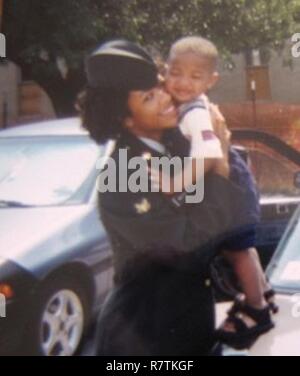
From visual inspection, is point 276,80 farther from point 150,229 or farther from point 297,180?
point 150,229

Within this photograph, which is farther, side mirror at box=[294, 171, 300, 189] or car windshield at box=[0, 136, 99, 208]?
side mirror at box=[294, 171, 300, 189]

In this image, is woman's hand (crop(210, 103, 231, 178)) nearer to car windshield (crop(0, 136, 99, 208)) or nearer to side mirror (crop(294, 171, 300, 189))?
car windshield (crop(0, 136, 99, 208))

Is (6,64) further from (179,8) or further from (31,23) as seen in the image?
(179,8)

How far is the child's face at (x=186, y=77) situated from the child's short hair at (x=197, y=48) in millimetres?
18

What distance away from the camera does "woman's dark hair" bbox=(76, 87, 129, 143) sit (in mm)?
1727

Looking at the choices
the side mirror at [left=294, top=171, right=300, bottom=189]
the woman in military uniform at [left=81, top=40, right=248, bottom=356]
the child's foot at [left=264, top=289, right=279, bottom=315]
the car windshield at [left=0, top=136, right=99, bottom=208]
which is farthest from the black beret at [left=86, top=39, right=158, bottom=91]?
the side mirror at [left=294, top=171, right=300, bottom=189]

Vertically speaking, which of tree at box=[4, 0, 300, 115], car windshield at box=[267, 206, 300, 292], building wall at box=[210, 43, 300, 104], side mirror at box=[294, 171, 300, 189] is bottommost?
car windshield at box=[267, 206, 300, 292]

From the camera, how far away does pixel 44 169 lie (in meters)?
2.16

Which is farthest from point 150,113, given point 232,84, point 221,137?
point 232,84

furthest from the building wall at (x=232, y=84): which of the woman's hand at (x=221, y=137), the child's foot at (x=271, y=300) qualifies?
the child's foot at (x=271, y=300)

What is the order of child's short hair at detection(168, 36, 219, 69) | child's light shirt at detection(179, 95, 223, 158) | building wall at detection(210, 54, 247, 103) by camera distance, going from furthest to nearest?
building wall at detection(210, 54, 247, 103), child's short hair at detection(168, 36, 219, 69), child's light shirt at detection(179, 95, 223, 158)

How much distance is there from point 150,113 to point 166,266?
15.1 inches

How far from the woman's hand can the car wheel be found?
0.63 metres

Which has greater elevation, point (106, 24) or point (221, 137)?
point (106, 24)
